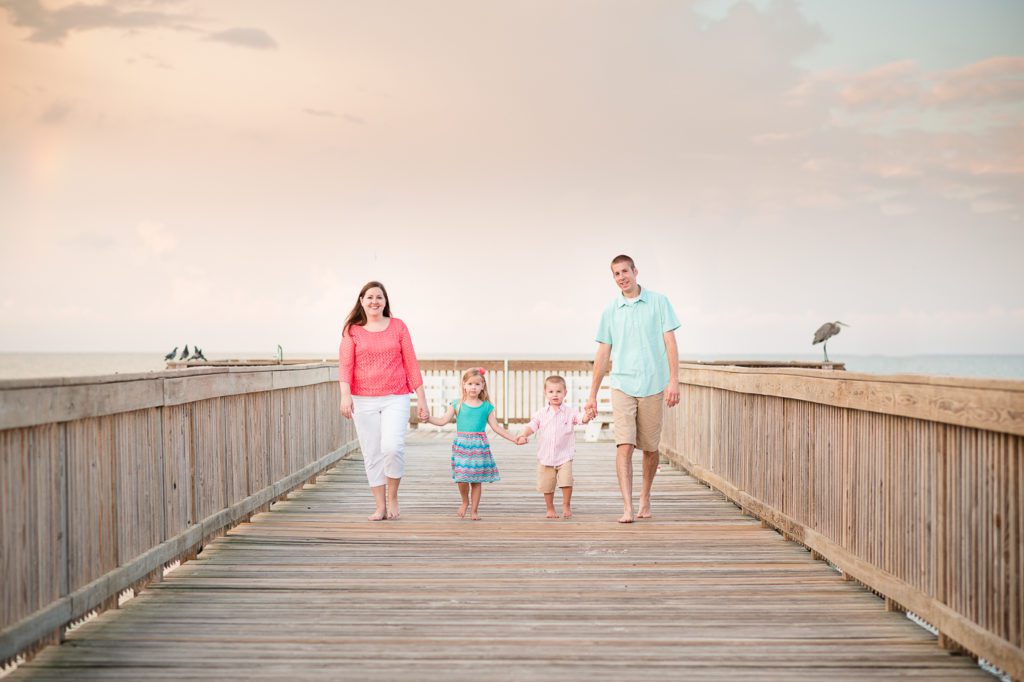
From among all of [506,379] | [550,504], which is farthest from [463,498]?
[506,379]

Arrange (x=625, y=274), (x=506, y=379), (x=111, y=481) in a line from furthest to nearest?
(x=506, y=379)
(x=625, y=274)
(x=111, y=481)

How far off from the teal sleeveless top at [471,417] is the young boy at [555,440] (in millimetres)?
308

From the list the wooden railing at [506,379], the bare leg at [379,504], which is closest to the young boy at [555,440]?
the bare leg at [379,504]

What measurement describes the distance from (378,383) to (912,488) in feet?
12.4

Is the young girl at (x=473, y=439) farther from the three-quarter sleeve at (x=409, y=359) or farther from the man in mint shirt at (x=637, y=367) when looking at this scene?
the man in mint shirt at (x=637, y=367)

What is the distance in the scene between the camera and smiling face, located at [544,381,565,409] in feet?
22.1

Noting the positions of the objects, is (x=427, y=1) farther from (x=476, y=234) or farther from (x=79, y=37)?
(x=79, y=37)

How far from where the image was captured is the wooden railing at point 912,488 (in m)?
3.27

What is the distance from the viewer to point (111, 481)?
4199 mm

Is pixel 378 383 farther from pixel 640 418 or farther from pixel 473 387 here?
pixel 640 418

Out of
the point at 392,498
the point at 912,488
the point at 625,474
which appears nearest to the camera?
the point at 912,488

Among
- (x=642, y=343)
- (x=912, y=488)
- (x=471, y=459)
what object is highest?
(x=642, y=343)

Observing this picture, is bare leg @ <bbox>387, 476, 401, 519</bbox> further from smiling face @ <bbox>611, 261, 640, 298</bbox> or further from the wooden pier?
smiling face @ <bbox>611, 261, 640, 298</bbox>

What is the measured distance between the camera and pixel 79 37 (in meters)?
41.3
